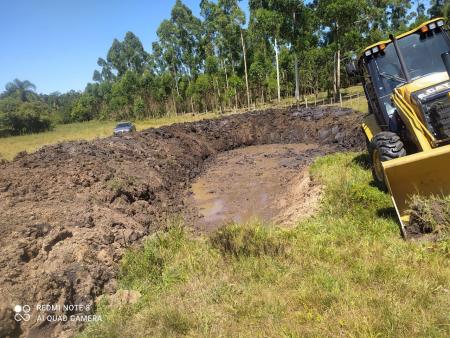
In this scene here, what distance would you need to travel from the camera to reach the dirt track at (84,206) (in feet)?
18.7

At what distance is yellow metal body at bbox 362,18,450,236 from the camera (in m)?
6.33

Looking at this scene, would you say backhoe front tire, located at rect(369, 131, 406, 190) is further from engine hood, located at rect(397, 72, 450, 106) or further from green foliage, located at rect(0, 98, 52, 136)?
green foliage, located at rect(0, 98, 52, 136)

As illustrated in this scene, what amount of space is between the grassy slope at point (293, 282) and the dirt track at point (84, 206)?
610 mm

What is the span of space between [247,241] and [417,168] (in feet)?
9.82

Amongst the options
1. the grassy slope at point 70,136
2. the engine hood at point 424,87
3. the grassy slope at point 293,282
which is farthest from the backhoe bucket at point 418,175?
the grassy slope at point 70,136

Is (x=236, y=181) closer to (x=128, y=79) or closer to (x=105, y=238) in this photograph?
(x=105, y=238)

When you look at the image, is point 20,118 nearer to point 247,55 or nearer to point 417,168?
point 247,55

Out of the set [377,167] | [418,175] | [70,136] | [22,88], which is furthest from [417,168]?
[22,88]

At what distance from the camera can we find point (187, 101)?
194 ft

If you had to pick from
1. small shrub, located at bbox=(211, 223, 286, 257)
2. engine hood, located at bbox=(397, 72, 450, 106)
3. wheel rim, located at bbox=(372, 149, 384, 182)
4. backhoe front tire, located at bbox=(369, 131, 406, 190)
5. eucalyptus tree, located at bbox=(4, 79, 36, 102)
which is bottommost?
small shrub, located at bbox=(211, 223, 286, 257)

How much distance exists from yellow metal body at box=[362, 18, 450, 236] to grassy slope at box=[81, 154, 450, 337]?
0.60 meters

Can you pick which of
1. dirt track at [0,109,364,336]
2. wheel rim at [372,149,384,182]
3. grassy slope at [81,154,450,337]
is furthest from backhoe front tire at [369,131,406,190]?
dirt track at [0,109,364,336]

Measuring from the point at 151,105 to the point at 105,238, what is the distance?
58255 millimetres

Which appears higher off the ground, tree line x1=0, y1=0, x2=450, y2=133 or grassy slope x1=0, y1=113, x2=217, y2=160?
tree line x1=0, y1=0, x2=450, y2=133
